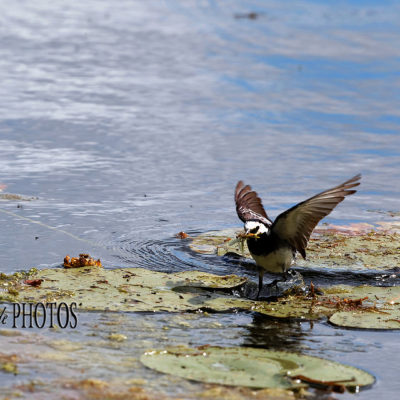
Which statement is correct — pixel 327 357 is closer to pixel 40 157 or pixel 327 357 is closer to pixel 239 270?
pixel 239 270

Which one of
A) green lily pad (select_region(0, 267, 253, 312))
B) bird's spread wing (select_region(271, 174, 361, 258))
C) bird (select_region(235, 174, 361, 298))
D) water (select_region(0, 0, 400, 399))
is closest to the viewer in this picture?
green lily pad (select_region(0, 267, 253, 312))

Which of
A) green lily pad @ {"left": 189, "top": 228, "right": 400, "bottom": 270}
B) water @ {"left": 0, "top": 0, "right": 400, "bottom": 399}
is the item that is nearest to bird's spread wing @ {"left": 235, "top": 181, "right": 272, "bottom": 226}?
green lily pad @ {"left": 189, "top": 228, "right": 400, "bottom": 270}

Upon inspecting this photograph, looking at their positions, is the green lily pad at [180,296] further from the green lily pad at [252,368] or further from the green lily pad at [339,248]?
the green lily pad at [252,368]

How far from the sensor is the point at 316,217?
23.3 ft

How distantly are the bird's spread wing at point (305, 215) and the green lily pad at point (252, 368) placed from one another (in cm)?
165

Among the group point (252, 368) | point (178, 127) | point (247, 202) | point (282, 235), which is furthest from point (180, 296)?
point (178, 127)

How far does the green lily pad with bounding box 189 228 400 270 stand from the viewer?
7934 millimetres

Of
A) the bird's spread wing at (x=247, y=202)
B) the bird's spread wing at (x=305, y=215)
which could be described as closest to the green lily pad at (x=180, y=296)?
the bird's spread wing at (x=305, y=215)

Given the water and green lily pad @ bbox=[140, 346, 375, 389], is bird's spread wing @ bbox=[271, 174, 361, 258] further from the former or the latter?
green lily pad @ bbox=[140, 346, 375, 389]

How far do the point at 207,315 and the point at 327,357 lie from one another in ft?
3.67

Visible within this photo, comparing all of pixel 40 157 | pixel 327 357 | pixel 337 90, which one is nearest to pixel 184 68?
pixel 337 90

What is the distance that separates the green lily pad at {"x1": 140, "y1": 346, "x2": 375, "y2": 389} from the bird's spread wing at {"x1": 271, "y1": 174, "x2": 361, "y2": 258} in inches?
64.8

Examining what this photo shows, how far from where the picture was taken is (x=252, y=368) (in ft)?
17.1

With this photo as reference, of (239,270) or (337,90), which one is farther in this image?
(337,90)
